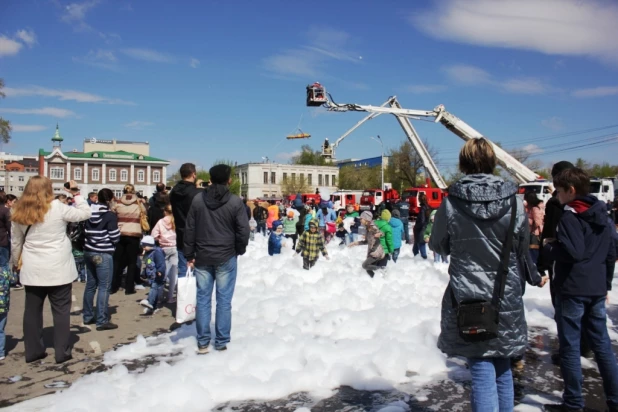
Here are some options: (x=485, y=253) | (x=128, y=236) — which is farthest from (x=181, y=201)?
(x=485, y=253)

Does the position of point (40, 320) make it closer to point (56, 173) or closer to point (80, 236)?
point (80, 236)

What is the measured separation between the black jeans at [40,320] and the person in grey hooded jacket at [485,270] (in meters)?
4.37

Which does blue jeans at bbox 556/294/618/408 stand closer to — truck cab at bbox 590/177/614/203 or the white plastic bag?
the white plastic bag

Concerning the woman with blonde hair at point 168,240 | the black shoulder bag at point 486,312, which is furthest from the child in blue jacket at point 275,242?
the black shoulder bag at point 486,312

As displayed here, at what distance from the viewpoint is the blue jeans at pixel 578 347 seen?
155 inches

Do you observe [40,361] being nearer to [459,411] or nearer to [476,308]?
[459,411]

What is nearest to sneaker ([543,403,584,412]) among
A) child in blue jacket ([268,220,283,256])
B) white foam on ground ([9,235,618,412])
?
white foam on ground ([9,235,618,412])

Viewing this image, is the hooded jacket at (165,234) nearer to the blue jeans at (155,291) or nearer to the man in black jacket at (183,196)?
the blue jeans at (155,291)

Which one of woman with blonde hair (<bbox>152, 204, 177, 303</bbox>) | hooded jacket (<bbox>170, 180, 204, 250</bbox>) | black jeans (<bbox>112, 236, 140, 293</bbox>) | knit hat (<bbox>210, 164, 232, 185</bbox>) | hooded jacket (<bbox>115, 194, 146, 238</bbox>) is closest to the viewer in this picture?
knit hat (<bbox>210, 164, 232, 185</bbox>)

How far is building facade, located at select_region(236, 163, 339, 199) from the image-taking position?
10731 centimetres

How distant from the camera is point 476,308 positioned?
9.78ft

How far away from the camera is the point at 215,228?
17.9 ft

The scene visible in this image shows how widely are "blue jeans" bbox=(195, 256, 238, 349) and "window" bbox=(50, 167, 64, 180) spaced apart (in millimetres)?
97771

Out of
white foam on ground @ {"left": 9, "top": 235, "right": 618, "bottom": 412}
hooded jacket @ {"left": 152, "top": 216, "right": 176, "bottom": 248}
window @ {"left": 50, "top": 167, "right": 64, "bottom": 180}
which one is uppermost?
window @ {"left": 50, "top": 167, "right": 64, "bottom": 180}
